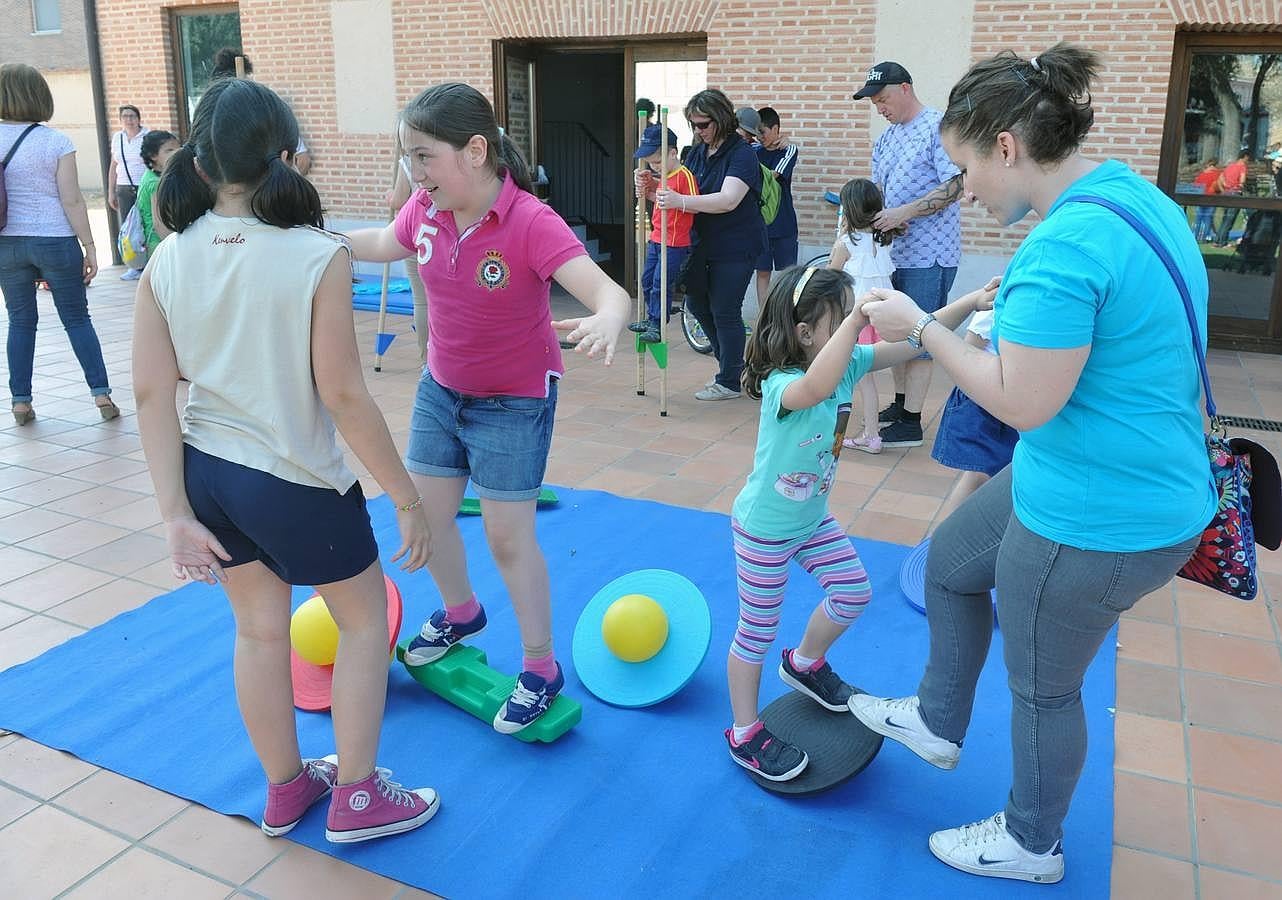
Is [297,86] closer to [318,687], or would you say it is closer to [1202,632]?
[318,687]

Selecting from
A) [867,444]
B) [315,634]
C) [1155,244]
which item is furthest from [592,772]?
[867,444]

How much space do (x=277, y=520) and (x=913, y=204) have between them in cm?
413

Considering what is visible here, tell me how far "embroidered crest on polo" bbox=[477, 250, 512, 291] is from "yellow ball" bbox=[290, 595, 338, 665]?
1.13 m

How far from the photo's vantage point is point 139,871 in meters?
2.38

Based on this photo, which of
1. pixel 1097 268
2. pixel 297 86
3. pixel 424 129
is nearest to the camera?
pixel 1097 268

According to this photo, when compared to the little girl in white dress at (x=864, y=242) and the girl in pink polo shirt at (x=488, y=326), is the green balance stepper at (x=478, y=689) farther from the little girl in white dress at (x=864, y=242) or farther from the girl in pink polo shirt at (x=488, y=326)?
the little girl in white dress at (x=864, y=242)

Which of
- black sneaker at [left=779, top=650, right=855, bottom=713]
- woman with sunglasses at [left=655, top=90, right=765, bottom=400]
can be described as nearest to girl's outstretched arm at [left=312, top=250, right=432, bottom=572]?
black sneaker at [left=779, top=650, right=855, bottom=713]

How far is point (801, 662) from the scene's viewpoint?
282cm

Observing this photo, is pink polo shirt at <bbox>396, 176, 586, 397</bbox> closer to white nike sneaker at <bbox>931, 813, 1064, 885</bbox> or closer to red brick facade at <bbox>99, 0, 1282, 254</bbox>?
white nike sneaker at <bbox>931, 813, 1064, 885</bbox>

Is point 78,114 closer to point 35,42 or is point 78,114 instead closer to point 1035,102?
point 35,42

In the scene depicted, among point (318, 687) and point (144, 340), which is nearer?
point (144, 340)

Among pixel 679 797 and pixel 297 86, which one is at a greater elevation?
pixel 297 86

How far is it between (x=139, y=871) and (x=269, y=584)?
779 mm

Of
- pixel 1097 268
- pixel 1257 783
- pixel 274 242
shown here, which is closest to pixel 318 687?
pixel 274 242
